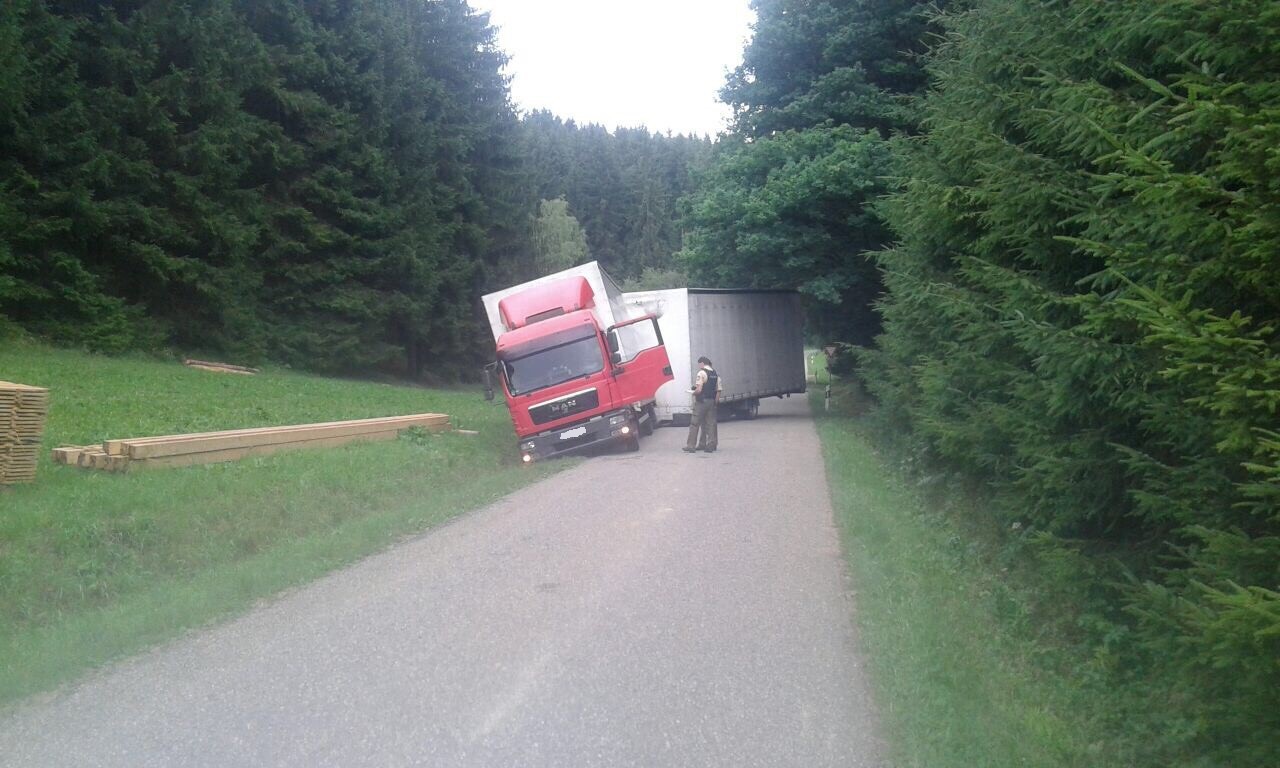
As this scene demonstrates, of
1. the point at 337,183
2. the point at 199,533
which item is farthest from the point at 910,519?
the point at 337,183

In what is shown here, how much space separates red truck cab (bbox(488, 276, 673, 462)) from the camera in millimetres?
20719

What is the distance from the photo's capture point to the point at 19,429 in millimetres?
11570

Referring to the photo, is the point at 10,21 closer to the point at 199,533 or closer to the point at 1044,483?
the point at 199,533

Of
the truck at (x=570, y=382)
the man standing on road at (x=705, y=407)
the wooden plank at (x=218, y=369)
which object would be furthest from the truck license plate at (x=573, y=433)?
the wooden plank at (x=218, y=369)

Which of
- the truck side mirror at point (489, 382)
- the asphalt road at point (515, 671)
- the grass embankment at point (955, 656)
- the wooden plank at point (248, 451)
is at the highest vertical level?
the truck side mirror at point (489, 382)

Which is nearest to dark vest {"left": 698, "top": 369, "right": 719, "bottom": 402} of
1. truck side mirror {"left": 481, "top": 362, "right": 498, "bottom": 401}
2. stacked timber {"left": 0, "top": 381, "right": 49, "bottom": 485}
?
truck side mirror {"left": 481, "top": 362, "right": 498, "bottom": 401}

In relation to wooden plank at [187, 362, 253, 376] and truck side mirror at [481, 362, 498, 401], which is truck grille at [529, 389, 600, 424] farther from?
wooden plank at [187, 362, 253, 376]

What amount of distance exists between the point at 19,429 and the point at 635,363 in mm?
11943

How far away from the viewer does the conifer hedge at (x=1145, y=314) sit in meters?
4.62

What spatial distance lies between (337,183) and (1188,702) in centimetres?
3710

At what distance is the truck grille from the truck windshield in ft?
1.36

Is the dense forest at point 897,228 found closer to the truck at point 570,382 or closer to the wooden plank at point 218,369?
the wooden plank at point 218,369

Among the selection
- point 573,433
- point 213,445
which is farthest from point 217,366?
point 213,445

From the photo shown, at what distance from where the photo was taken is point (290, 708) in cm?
645
